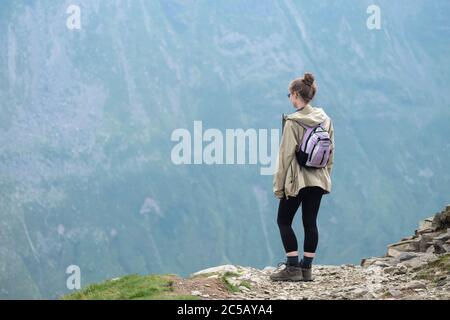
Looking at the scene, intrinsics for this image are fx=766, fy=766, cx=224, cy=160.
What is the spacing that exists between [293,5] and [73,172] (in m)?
52.5

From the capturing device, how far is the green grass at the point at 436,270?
10.1 m

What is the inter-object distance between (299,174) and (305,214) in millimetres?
583

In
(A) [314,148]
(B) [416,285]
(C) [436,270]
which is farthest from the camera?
(C) [436,270]

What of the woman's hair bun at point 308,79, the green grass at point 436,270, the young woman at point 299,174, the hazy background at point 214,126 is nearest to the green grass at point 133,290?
the young woman at point 299,174

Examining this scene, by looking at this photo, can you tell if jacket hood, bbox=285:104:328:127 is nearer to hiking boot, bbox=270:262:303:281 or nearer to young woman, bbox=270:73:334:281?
young woman, bbox=270:73:334:281

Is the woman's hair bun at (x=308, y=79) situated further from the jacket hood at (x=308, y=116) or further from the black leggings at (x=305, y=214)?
the black leggings at (x=305, y=214)

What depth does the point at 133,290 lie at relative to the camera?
30.6 feet

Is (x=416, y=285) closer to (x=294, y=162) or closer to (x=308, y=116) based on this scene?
(x=294, y=162)

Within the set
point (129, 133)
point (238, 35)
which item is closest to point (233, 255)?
point (129, 133)

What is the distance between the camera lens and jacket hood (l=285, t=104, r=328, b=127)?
10141 millimetres

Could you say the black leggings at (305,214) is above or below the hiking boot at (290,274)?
above

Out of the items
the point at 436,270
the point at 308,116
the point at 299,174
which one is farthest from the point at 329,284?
the point at 308,116

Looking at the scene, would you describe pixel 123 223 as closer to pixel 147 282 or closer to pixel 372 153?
pixel 372 153

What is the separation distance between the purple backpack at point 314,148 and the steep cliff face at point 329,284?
168 cm
